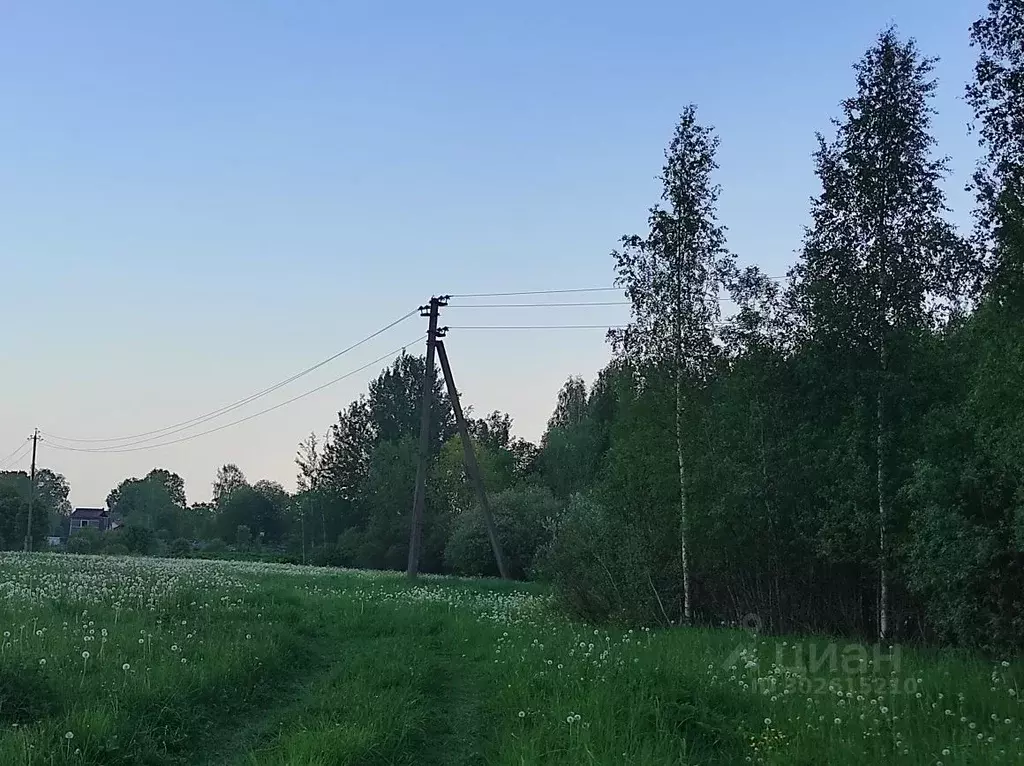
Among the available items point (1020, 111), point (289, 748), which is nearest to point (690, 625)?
point (1020, 111)

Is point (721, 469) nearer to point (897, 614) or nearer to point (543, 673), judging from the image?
point (897, 614)

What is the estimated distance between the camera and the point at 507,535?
43.1 meters

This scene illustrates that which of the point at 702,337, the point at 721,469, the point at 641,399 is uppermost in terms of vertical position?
the point at 702,337

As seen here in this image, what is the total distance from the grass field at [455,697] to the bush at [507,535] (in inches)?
1111

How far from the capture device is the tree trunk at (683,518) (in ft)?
61.6

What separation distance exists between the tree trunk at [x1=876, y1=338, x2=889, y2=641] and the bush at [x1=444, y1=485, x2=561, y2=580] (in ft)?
82.9

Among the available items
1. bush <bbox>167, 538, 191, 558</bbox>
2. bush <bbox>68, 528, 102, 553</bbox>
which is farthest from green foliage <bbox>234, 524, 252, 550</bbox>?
bush <bbox>167, 538, 191, 558</bbox>

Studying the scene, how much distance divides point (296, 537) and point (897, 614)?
7336cm

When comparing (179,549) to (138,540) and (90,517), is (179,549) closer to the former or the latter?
(138,540)

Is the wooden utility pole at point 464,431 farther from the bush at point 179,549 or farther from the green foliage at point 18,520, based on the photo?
the green foliage at point 18,520

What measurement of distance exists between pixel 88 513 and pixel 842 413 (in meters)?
165

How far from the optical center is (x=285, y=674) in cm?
1110

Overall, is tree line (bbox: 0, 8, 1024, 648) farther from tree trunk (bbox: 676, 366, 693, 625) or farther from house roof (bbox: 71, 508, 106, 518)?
house roof (bbox: 71, 508, 106, 518)

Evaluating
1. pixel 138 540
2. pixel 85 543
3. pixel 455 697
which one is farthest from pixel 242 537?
pixel 455 697
